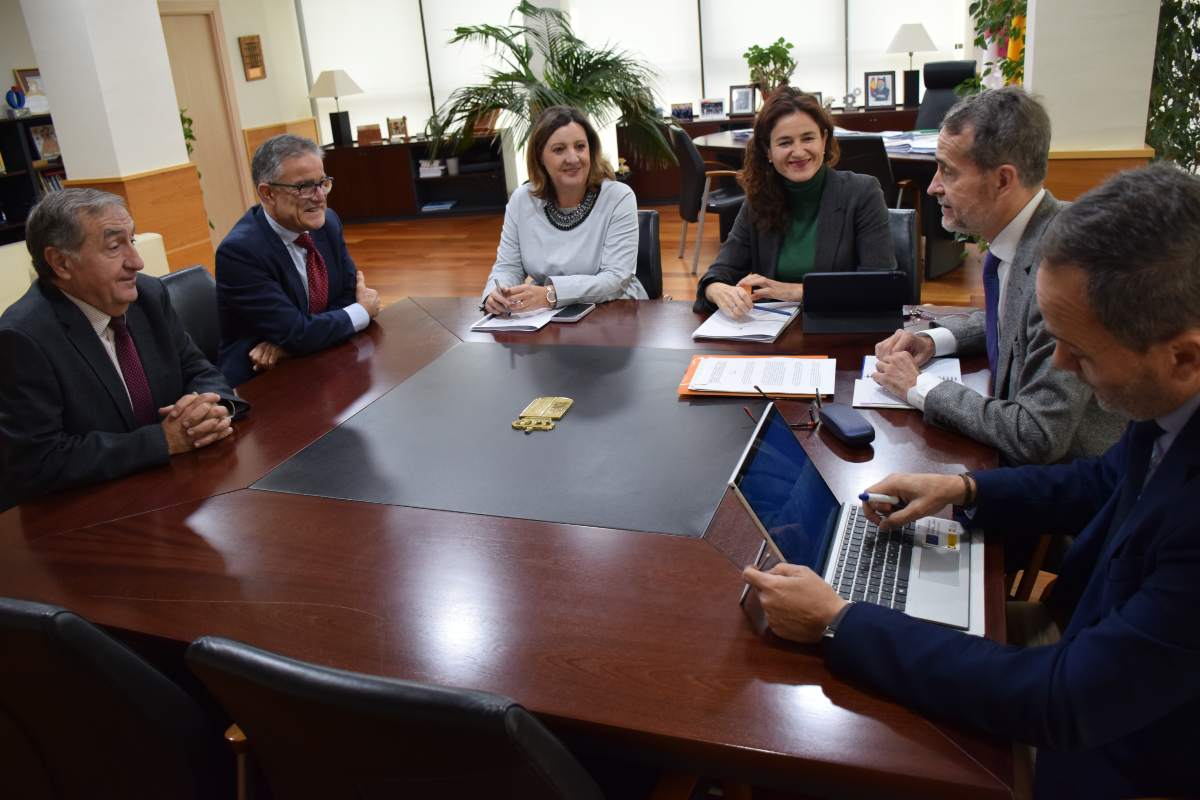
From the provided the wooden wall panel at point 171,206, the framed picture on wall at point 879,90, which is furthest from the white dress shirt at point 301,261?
the framed picture on wall at point 879,90

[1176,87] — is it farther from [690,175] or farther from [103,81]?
[103,81]

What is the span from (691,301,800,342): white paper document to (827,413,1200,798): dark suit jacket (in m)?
1.25

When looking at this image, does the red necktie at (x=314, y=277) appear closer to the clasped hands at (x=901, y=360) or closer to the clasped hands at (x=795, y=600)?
the clasped hands at (x=901, y=360)

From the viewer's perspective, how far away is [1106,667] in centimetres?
96

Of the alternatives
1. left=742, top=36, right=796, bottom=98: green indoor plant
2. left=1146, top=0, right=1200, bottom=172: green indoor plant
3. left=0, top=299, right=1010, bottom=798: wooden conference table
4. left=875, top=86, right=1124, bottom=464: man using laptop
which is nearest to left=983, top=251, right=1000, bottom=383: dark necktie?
left=875, top=86, right=1124, bottom=464: man using laptop

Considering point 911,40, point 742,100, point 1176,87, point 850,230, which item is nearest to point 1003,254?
point 850,230

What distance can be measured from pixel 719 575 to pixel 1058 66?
3218 mm

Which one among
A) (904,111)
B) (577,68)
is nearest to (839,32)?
(904,111)

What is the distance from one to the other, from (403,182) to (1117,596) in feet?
27.1

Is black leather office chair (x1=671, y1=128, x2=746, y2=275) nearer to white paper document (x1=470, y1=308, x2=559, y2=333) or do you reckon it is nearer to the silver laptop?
white paper document (x1=470, y1=308, x2=559, y2=333)

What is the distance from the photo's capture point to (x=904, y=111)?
7.23 meters

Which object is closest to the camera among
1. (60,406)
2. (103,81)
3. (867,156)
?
(60,406)

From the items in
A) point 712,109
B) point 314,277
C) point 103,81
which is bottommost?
point 314,277

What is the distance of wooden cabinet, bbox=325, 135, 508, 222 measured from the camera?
27.9 ft
